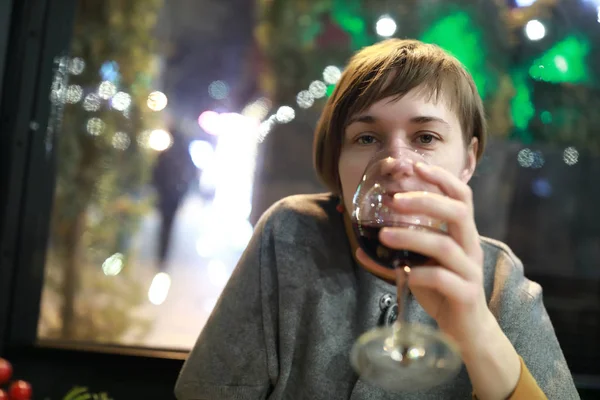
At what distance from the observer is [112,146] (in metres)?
1.89

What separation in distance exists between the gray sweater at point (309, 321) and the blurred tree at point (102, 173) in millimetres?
834

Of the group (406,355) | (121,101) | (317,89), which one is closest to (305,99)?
(317,89)

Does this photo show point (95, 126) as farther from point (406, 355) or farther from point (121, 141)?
→ point (406, 355)

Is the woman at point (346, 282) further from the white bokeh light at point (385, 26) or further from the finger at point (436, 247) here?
the white bokeh light at point (385, 26)

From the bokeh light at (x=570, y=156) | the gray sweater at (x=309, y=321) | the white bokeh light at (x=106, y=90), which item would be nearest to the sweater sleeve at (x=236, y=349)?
the gray sweater at (x=309, y=321)

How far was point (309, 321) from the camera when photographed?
1.13m

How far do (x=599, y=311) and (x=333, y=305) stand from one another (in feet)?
3.73

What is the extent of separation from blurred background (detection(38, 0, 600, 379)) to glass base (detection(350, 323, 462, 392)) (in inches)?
48.6

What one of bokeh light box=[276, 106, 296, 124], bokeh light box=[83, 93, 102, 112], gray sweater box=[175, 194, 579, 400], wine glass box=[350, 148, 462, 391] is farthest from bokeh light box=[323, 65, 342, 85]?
wine glass box=[350, 148, 462, 391]

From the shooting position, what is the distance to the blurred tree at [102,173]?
1.82 metres

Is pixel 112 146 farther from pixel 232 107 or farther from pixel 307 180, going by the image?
pixel 307 180

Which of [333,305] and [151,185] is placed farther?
[151,185]

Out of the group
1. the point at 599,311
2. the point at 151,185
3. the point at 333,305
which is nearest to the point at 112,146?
the point at 151,185

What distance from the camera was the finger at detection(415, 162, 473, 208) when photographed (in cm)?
76
